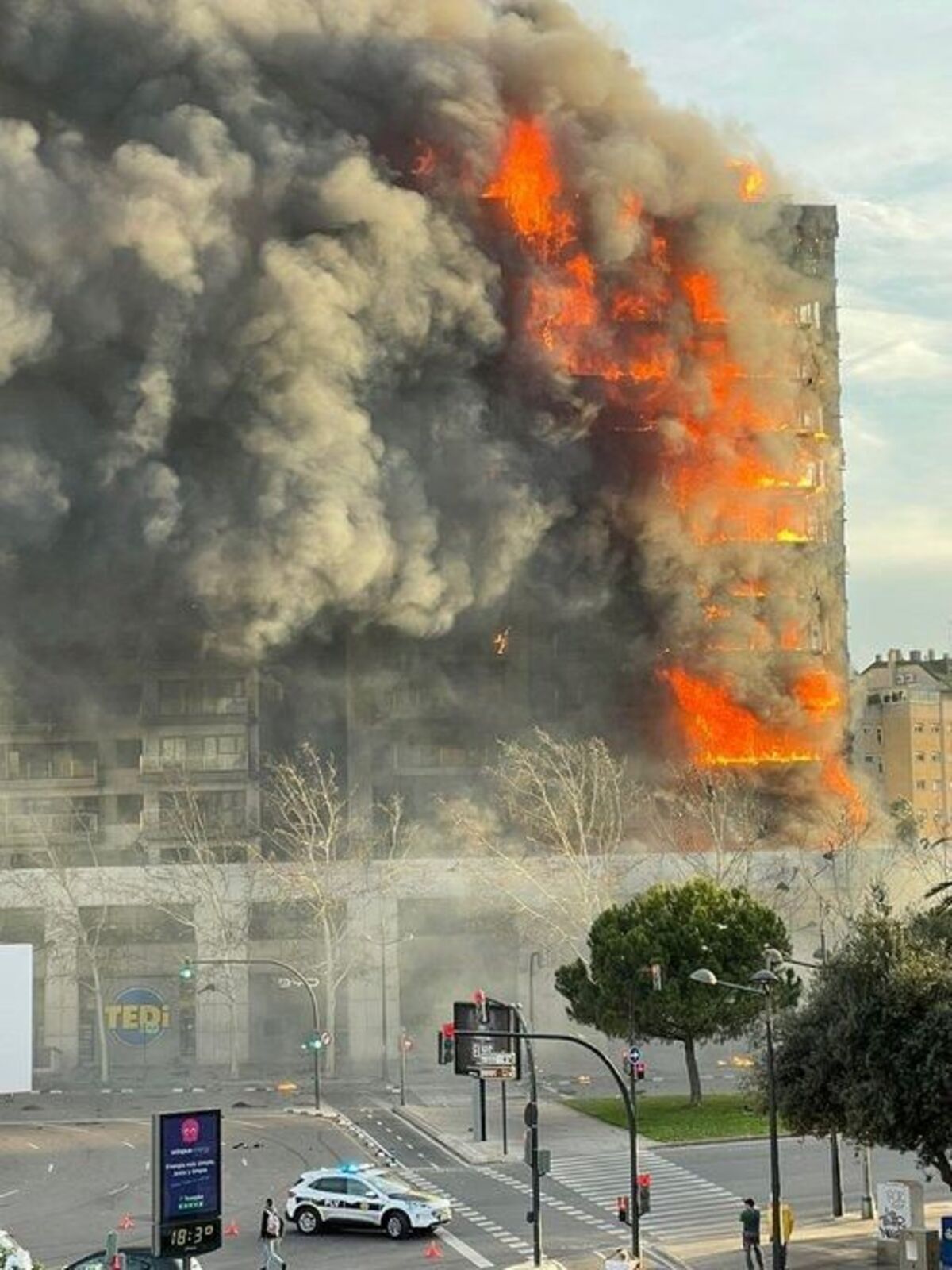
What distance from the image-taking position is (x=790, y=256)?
10706cm

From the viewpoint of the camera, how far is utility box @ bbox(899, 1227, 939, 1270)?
3550 cm

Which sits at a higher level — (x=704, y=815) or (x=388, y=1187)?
(x=704, y=815)

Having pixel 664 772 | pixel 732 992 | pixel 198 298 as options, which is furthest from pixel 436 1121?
pixel 198 298

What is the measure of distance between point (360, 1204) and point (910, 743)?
10882 centimetres

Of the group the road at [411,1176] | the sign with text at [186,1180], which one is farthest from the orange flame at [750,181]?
the sign with text at [186,1180]

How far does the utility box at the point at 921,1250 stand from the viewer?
1398 inches

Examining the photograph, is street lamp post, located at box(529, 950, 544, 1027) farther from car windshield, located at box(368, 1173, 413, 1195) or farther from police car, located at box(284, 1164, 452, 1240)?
police car, located at box(284, 1164, 452, 1240)

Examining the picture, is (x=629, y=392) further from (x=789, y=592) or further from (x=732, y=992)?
(x=732, y=992)

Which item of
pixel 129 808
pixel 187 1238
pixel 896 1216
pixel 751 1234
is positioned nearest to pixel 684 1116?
pixel 896 1216

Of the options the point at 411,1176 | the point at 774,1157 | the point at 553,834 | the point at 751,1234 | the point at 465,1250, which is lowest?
the point at 411,1176

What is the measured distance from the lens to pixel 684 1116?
199ft

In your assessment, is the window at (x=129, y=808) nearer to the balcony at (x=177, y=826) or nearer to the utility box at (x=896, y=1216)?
the balcony at (x=177, y=826)

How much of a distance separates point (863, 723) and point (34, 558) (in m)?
77.3

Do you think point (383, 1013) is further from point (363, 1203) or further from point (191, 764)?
point (363, 1203)
